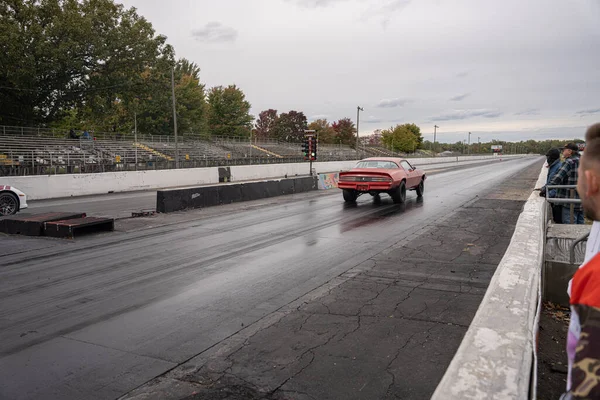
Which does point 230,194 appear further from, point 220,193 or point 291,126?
point 291,126

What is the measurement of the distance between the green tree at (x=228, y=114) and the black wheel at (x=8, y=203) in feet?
231

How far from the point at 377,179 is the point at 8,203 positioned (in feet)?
36.5

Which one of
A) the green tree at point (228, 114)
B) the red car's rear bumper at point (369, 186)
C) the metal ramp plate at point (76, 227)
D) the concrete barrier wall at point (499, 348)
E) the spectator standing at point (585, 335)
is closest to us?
the spectator standing at point (585, 335)

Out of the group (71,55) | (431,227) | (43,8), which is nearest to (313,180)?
(431,227)

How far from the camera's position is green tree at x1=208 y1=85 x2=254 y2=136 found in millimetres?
81688

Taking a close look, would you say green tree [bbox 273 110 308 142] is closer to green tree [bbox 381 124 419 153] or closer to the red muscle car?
green tree [bbox 381 124 419 153]

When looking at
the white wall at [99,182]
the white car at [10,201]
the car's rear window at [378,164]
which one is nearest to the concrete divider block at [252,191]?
the car's rear window at [378,164]

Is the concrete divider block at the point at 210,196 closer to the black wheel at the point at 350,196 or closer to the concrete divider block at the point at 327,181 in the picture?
the black wheel at the point at 350,196

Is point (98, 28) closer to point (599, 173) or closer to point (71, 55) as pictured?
point (71, 55)

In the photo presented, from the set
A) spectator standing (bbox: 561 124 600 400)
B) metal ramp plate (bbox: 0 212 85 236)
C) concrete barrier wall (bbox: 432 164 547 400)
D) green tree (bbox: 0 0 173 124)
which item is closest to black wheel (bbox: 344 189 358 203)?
metal ramp plate (bbox: 0 212 85 236)

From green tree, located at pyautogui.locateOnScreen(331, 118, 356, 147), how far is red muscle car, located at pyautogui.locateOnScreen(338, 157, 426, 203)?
3612 inches

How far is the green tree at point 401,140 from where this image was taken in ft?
361

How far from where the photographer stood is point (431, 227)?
10578 mm

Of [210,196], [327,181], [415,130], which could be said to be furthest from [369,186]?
[415,130]
